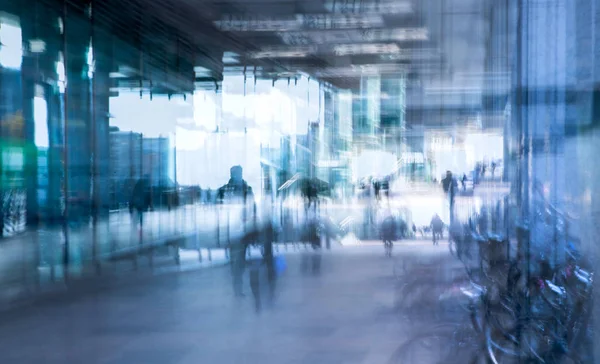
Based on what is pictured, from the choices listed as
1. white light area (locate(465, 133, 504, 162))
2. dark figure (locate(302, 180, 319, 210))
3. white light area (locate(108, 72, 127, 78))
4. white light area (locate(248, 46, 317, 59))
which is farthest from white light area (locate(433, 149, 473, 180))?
white light area (locate(108, 72, 127, 78))

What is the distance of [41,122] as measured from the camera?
578 inches

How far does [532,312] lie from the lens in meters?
5.21

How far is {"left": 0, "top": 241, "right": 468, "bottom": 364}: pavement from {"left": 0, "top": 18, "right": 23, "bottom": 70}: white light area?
465 centimetres

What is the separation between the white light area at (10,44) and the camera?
13.1 metres

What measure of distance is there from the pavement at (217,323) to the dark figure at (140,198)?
Answer: 444cm

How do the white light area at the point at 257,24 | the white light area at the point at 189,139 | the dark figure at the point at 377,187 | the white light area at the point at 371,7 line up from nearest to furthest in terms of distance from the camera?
the white light area at the point at 371,7
the white light area at the point at 257,24
the white light area at the point at 189,139
the dark figure at the point at 377,187

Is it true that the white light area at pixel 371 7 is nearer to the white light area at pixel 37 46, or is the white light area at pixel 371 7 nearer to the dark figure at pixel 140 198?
the white light area at pixel 37 46

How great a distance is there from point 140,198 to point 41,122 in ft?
12.6

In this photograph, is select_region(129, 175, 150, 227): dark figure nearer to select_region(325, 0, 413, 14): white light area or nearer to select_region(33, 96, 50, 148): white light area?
select_region(33, 96, 50, 148): white light area

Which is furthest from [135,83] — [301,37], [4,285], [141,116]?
[4,285]

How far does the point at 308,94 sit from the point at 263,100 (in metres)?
2.75

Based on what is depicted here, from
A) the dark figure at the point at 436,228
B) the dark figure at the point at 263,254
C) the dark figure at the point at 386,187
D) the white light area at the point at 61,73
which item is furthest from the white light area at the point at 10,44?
the dark figure at the point at 386,187

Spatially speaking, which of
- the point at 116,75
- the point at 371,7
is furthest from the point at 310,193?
the point at 371,7

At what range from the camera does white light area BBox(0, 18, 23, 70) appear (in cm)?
1313
